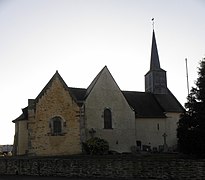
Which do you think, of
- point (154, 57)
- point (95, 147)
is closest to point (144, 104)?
point (154, 57)

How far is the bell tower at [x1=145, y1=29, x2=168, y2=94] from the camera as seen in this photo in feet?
160

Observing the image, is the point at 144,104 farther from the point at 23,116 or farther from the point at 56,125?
the point at 23,116

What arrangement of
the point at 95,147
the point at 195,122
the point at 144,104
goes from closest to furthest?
the point at 195,122, the point at 95,147, the point at 144,104

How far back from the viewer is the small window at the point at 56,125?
32031 millimetres

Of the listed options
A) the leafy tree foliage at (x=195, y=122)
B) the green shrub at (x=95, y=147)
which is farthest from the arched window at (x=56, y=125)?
the leafy tree foliage at (x=195, y=122)

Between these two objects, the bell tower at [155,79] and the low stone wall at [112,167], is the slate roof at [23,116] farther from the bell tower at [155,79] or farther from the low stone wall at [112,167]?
the bell tower at [155,79]

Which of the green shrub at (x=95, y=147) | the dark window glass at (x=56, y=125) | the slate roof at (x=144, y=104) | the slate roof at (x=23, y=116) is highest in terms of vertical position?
the slate roof at (x=144, y=104)

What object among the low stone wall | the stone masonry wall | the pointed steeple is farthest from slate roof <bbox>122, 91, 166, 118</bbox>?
the low stone wall

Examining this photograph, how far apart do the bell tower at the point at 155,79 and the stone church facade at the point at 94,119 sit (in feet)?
7.17

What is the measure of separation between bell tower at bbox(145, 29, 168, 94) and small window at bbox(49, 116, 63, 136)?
20.5m

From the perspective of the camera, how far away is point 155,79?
49750mm

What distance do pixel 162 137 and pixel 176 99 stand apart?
848 centimetres

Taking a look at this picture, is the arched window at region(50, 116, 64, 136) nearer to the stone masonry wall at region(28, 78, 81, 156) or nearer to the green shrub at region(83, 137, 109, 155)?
the stone masonry wall at region(28, 78, 81, 156)

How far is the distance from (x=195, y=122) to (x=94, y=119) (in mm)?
15026
